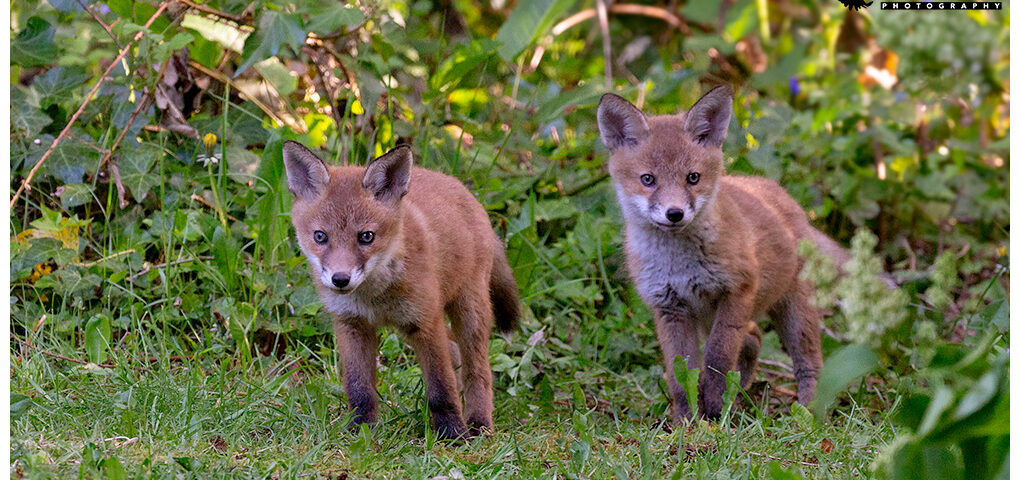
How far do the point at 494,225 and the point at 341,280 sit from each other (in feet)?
6.98

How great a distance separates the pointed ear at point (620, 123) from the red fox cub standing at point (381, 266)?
0.85m

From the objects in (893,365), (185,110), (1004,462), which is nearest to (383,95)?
(185,110)

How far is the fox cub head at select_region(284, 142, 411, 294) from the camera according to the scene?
355cm

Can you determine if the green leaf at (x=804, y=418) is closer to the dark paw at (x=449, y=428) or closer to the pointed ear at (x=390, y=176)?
the dark paw at (x=449, y=428)

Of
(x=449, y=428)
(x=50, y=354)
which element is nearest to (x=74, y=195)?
(x=50, y=354)

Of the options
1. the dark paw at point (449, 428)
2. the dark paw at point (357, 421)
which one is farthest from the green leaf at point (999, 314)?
the dark paw at point (357, 421)

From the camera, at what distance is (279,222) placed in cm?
473

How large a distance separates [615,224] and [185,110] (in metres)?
2.33

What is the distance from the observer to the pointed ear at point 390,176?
363 cm

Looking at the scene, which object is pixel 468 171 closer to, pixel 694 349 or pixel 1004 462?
pixel 694 349

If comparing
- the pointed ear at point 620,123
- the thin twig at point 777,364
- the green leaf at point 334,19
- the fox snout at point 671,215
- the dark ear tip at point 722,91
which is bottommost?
the thin twig at point 777,364

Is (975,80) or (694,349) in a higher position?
(975,80)

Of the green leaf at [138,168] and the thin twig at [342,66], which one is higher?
the thin twig at [342,66]

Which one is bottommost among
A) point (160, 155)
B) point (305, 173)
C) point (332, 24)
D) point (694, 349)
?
point (694, 349)
